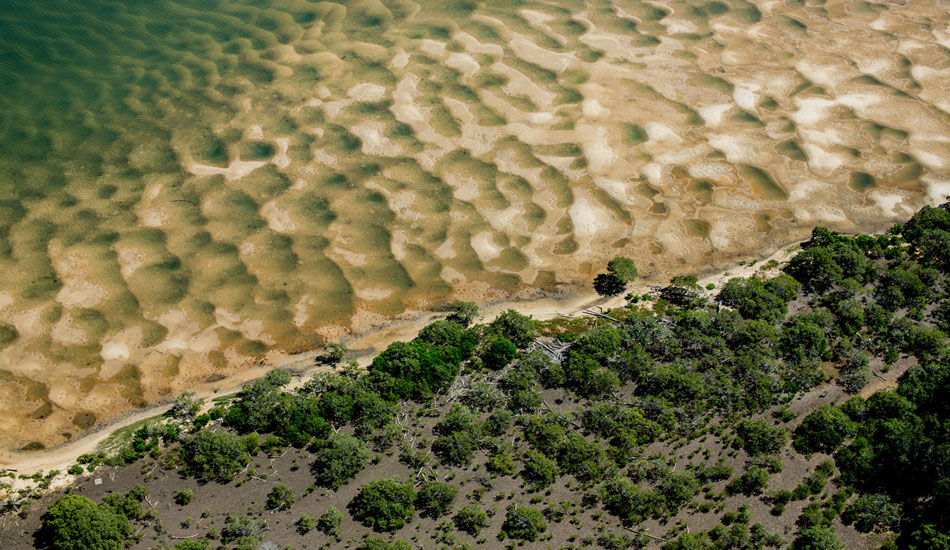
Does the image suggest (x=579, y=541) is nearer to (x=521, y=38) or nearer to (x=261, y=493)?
(x=261, y=493)

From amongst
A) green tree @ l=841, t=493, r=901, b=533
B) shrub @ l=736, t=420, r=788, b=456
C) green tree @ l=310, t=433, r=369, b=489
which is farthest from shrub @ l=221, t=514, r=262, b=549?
green tree @ l=841, t=493, r=901, b=533

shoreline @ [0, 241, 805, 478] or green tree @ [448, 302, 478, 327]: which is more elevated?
green tree @ [448, 302, 478, 327]

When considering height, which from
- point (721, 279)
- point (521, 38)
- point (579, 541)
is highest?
point (521, 38)

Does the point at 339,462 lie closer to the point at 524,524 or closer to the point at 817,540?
the point at 524,524

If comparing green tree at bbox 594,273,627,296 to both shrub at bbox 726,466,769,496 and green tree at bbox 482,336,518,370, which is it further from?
shrub at bbox 726,466,769,496

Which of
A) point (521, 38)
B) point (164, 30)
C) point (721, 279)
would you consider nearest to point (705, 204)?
point (721, 279)

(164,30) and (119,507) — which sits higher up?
(164,30)
